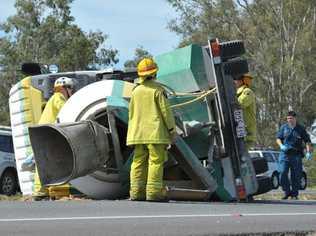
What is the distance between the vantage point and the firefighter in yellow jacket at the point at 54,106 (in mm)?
10008

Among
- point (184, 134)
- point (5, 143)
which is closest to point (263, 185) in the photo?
point (184, 134)

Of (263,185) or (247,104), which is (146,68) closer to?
(247,104)

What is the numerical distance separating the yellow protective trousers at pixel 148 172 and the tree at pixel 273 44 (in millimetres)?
31368

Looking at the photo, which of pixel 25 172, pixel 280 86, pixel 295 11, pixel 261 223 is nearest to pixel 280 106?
pixel 280 86

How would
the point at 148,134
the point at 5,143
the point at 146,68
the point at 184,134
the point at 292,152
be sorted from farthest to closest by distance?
the point at 5,143 < the point at 292,152 < the point at 184,134 < the point at 146,68 < the point at 148,134

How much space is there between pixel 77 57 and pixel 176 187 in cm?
3767

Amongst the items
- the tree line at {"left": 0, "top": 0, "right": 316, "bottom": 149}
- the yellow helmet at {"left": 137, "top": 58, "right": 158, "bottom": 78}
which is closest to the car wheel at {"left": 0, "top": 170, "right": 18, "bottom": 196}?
the yellow helmet at {"left": 137, "top": 58, "right": 158, "bottom": 78}

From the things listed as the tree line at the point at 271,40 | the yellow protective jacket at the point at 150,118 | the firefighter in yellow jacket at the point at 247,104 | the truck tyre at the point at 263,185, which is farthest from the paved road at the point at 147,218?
the tree line at the point at 271,40

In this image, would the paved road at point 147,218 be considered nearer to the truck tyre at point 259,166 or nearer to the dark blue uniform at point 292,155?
the truck tyre at point 259,166

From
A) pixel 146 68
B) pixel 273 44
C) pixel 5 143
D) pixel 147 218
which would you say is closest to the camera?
pixel 147 218

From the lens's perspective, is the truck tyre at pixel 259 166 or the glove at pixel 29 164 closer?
the truck tyre at pixel 259 166

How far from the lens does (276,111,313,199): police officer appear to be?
13195 mm

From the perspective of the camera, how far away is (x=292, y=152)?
1326 cm

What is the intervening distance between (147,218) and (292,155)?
20.7 ft
